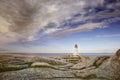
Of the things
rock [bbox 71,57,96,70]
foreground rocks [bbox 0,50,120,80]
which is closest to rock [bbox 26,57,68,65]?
foreground rocks [bbox 0,50,120,80]

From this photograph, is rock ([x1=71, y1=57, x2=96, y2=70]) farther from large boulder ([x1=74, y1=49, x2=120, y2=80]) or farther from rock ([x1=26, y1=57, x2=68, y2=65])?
rock ([x1=26, y1=57, x2=68, y2=65])

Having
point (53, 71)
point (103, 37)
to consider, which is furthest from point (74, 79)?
point (103, 37)

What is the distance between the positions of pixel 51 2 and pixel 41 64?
1703 mm

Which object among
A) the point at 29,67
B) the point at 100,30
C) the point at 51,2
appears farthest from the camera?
the point at 100,30

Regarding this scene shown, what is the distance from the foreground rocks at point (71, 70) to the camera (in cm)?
468

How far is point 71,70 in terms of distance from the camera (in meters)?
5.07

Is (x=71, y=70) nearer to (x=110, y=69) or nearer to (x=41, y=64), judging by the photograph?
(x=41, y=64)

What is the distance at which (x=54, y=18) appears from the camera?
523 centimetres

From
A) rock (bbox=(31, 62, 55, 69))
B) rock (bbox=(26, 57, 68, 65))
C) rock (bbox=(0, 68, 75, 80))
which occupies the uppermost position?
rock (bbox=(26, 57, 68, 65))

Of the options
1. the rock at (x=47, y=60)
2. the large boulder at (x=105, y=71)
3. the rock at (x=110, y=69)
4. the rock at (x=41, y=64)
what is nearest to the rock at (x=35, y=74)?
the rock at (x=41, y=64)

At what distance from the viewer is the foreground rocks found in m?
4.68

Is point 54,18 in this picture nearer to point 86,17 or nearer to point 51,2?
point 51,2

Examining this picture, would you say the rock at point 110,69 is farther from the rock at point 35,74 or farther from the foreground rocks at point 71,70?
the rock at point 35,74

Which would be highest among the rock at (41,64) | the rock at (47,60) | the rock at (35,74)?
the rock at (47,60)
